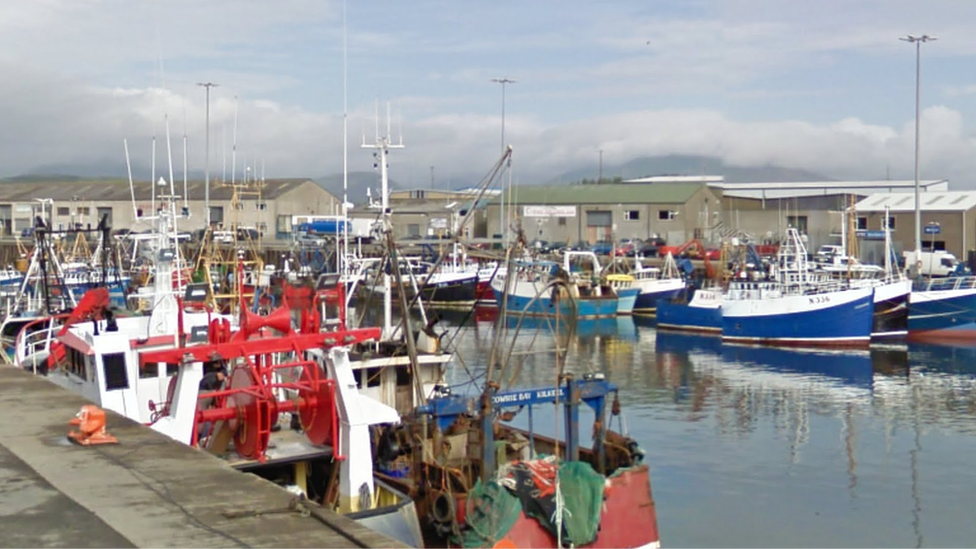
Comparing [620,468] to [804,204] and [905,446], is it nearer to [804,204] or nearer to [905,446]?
[905,446]

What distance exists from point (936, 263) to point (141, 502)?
4498 cm

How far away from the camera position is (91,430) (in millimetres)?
9500

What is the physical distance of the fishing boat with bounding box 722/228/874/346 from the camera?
33.6 m

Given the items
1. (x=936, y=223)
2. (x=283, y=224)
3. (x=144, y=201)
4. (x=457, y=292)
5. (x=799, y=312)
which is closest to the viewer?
(x=799, y=312)

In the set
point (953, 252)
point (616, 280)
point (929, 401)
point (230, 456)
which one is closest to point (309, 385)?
point (230, 456)

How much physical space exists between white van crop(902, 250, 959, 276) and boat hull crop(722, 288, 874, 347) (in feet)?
44.5

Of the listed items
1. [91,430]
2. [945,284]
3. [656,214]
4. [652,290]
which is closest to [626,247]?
[656,214]

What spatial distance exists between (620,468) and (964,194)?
50632 mm

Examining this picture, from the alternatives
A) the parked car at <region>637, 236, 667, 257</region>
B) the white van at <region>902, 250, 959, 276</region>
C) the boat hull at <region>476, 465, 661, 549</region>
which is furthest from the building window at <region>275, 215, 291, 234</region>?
the boat hull at <region>476, 465, 661, 549</region>

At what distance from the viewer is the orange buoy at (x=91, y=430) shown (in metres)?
9.49

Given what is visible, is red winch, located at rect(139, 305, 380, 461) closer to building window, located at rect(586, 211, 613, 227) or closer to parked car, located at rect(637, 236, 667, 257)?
parked car, located at rect(637, 236, 667, 257)

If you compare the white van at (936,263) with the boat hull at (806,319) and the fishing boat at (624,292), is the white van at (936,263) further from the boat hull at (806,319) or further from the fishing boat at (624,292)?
the boat hull at (806,319)

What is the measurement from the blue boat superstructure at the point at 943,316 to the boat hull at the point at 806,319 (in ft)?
7.59

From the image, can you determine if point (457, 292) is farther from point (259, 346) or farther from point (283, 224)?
point (259, 346)
